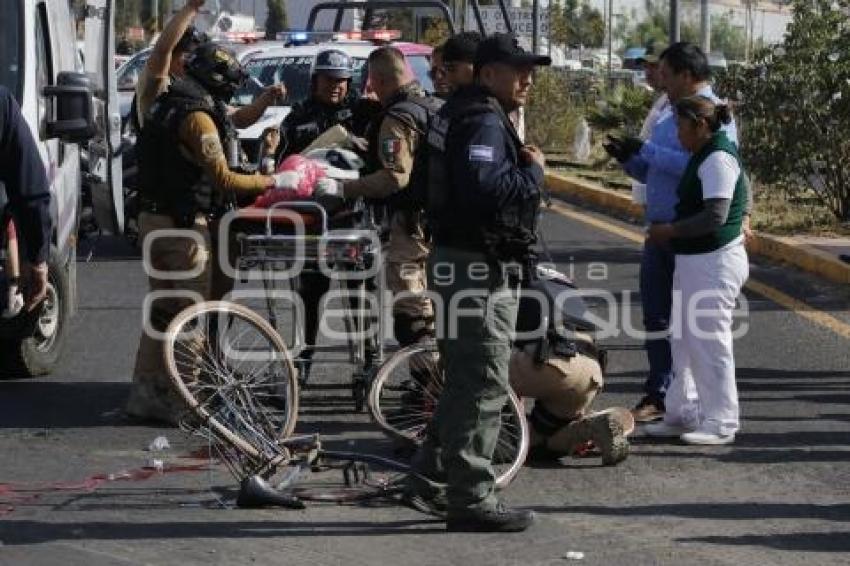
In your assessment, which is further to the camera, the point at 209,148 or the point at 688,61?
the point at 688,61

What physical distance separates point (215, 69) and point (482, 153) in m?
2.43

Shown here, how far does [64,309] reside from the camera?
35.5ft

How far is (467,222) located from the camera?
7.06 metres

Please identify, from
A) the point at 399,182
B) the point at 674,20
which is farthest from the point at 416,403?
the point at 674,20

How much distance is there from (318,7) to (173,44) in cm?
1027

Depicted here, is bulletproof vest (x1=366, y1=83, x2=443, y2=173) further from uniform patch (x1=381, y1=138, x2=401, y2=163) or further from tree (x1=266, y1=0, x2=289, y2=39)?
tree (x1=266, y1=0, x2=289, y2=39)

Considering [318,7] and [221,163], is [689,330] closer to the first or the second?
[221,163]

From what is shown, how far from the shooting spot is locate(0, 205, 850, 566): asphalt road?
687 centimetres

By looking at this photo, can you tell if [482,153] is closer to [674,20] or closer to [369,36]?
[369,36]

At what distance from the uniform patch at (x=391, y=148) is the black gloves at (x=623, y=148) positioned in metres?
1.03

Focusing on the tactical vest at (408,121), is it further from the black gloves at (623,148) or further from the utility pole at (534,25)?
the utility pole at (534,25)

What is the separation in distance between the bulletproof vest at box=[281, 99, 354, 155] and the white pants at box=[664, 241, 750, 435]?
2191 millimetres

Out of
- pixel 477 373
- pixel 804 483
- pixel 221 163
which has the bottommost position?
pixel 804 483

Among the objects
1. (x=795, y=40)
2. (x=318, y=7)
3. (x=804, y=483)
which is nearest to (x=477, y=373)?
(x=804, y=483)
